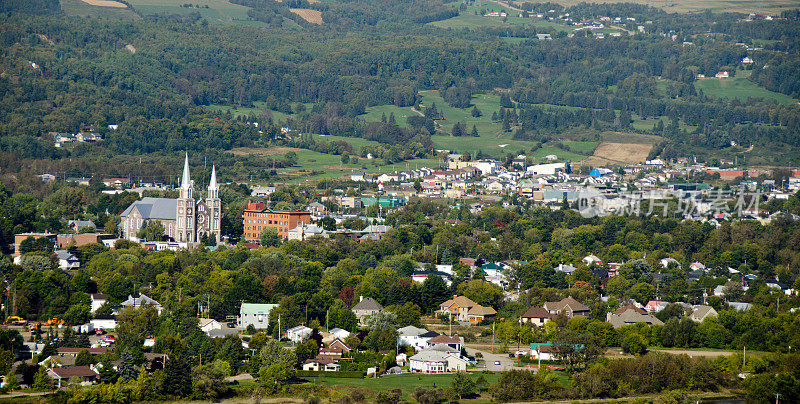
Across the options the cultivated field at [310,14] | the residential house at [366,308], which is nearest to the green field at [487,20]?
the cultivated field at [310,14]

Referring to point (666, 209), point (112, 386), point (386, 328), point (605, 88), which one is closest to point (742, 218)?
point (666, 209)

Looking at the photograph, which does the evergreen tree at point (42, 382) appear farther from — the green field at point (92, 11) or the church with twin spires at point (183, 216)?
the green field at point (92, 11)

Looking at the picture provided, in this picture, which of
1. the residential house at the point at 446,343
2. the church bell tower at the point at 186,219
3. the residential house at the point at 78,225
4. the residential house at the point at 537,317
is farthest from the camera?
the residential house at the point at 78,225

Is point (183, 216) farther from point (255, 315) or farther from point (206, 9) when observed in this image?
point (206, 9)

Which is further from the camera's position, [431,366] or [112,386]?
[431,366]

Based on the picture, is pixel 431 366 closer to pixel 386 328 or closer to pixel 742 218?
pixel 386 328

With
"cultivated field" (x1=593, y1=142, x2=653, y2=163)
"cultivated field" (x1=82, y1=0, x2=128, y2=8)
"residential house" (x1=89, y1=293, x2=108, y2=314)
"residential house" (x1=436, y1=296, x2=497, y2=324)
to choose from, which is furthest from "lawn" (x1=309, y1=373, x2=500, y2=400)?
"cultivated field" (x1=82, y1=0, x2=128, y2=8)

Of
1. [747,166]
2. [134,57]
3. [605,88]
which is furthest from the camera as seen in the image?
[605,88]

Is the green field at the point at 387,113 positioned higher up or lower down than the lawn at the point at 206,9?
lower down
